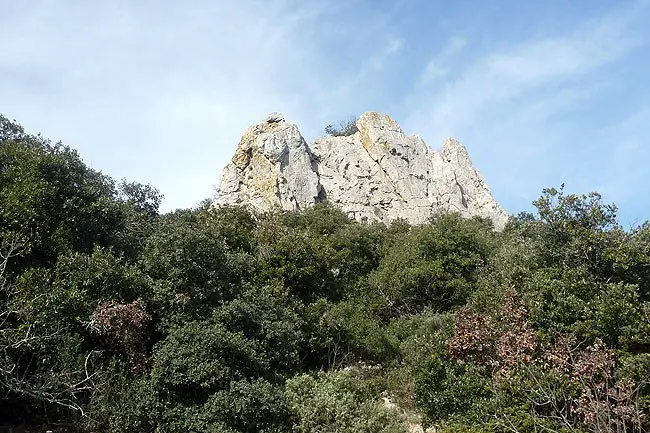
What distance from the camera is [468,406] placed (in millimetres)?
12562

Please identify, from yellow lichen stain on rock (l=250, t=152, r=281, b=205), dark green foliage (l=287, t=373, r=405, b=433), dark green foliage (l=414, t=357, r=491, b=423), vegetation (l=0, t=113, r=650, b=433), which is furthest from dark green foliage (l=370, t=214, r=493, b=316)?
yellow lichen stain on rock (l=250, t=152, r=281, b=205)

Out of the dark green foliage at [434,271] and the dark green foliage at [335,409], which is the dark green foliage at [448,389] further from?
the dark green foliage at [434,271]

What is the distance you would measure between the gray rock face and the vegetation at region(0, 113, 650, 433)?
82.9 ft

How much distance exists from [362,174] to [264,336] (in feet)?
111

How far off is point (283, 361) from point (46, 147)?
1092 cm

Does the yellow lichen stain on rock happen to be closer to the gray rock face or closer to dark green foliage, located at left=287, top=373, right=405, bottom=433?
the gray rock face

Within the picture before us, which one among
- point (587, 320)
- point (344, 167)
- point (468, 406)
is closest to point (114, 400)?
point (468, 406)

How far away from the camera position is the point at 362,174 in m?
47.3

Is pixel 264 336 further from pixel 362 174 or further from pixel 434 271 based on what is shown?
pixel 362 174

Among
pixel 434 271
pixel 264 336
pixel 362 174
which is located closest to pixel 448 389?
pixel 264 336

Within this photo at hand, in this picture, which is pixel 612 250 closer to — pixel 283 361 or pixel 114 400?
pixel 283 361

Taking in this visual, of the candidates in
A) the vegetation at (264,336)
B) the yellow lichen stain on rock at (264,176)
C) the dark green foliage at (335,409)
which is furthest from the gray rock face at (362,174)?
the dark green foliage at (335,409)

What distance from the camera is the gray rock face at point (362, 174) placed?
1702 inches

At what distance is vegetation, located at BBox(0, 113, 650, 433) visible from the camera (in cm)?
1177
